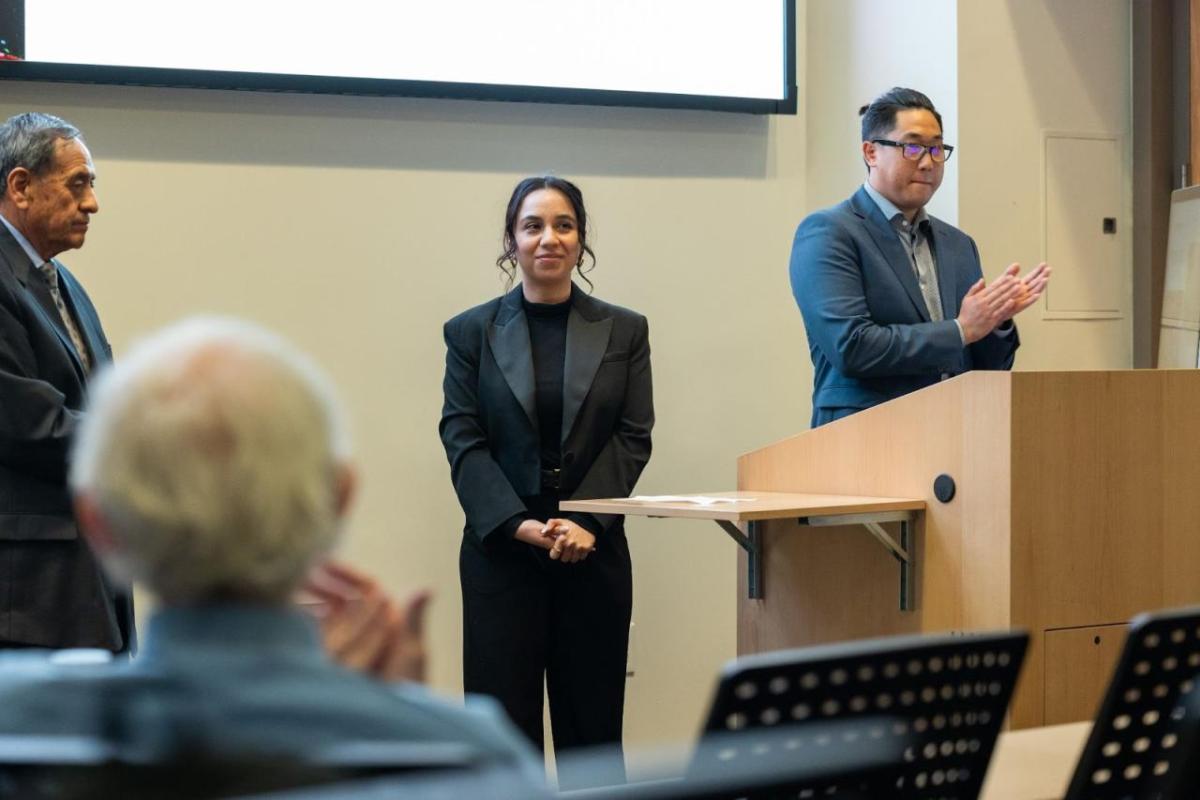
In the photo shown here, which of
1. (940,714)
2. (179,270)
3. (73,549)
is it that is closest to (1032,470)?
(940,714)

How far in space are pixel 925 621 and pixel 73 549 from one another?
1.70m

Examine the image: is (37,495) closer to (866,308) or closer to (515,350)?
(515,350)

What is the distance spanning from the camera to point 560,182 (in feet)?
12.4

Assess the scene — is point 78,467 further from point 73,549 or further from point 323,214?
point 323,214

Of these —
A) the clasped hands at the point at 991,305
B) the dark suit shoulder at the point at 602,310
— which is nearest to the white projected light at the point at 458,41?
the dark suit shoulder at the point at 602,310

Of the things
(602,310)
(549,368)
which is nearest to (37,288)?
(549,368)

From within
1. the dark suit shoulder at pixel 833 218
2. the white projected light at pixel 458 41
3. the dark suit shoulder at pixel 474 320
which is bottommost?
the dark suit shoulder at pixel 474 320

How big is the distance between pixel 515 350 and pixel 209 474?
105 inches

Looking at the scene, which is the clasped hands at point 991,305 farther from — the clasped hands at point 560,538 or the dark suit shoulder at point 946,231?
the clasped hands at point 560,538

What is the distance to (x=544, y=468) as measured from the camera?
142 inches

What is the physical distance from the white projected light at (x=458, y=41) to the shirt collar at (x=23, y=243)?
132 centimetres

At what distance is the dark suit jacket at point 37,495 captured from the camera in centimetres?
287

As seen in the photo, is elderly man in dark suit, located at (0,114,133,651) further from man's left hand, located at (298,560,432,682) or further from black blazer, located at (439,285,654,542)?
man's left hand, located at (298,560,432,682)

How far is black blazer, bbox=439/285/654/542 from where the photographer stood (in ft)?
11.8
